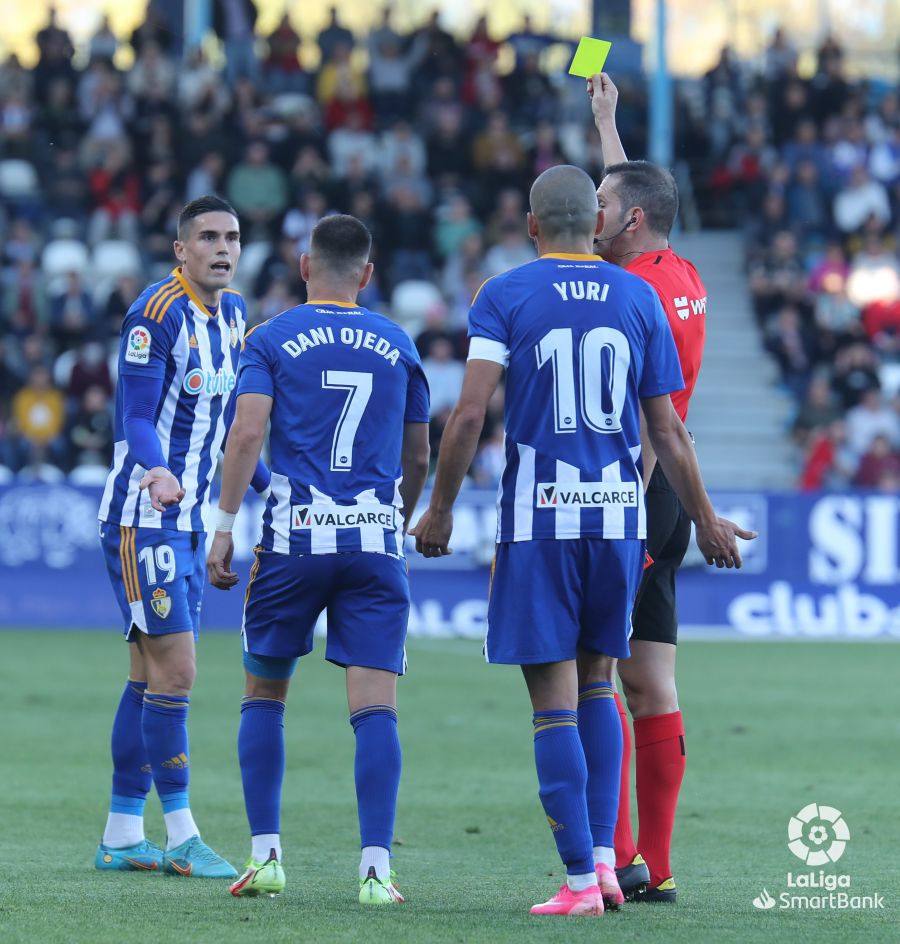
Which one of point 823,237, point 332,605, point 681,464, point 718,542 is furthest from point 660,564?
point 823,237

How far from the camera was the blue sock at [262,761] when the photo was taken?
583cm

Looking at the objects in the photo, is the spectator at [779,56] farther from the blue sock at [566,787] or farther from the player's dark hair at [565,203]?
the blue sock at [566,787]

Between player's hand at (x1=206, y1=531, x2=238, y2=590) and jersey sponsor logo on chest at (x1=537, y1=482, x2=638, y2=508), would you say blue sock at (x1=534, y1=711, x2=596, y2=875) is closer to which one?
jersey sponsor logo on chest at (x1=537, y1=482, x2=638, y2=508)

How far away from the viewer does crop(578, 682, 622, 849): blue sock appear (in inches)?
225

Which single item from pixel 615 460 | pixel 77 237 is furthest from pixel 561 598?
pixel 77 237

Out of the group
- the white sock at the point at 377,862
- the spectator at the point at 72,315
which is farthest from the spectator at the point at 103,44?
the white sock at the point at 377,862

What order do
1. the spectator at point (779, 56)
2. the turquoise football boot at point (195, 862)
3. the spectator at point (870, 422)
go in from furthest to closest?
the spectator at point (779, 56) < the spectator at point (870, 422) < the turquoise football boot at point (195, 862)

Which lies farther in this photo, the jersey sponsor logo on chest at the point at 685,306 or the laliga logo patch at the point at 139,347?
the laliga logo patch at the point at 139,347

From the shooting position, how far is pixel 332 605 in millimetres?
5945

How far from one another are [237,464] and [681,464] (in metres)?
1.41

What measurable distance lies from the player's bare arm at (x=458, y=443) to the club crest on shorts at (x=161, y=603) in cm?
132

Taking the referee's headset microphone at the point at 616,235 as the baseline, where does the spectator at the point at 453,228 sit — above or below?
above

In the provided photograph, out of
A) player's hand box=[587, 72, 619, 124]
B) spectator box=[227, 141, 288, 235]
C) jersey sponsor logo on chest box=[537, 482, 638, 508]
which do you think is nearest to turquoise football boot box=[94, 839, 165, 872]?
jersey sponsor logo on chest box=[537, 482, 638, 508]

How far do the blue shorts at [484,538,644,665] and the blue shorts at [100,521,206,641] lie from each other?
1.44m
